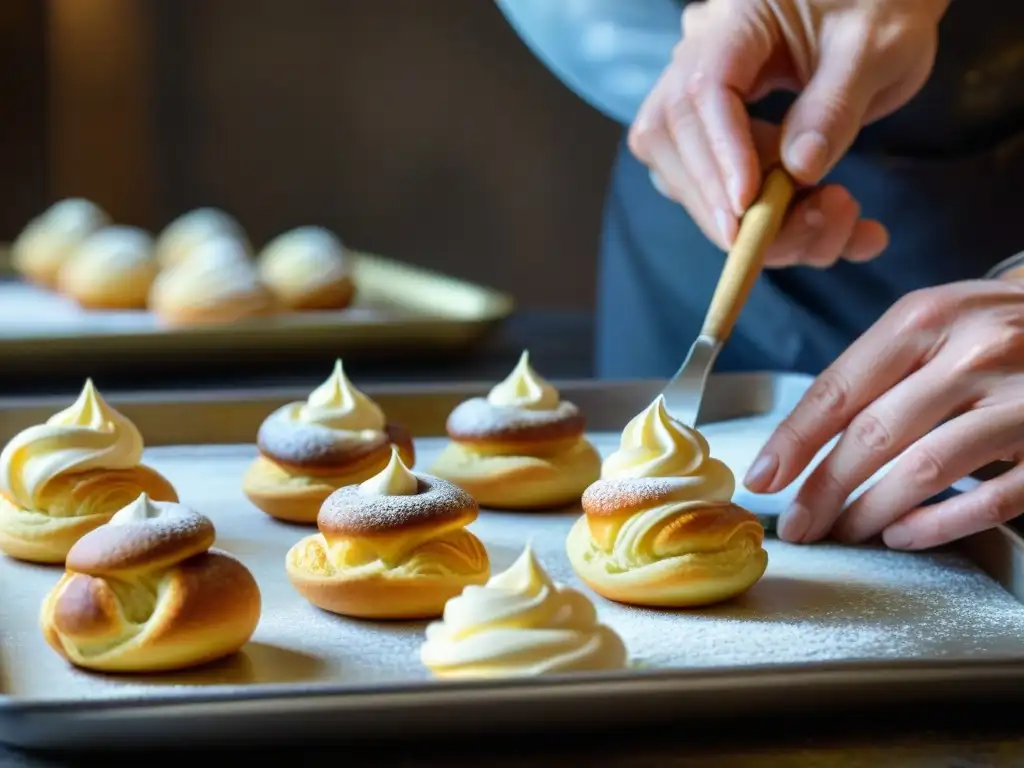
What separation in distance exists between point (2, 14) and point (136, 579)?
2938 millimetres

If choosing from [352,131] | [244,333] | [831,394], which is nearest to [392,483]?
[831,394]

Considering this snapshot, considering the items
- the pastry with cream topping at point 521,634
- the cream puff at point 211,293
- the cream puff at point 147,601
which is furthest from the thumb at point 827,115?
the cream puff at point 211,293

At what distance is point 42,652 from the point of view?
1.17 metres

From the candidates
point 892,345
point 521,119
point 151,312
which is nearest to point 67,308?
point 151,312

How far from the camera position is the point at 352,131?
160 inches

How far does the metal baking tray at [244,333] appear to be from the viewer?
7.67ft

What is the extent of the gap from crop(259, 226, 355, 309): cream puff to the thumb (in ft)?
4.51

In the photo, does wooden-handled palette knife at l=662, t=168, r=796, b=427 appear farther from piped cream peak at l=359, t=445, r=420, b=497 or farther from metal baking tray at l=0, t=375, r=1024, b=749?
piped cream peak at l=359, t=445, r=420, b=497

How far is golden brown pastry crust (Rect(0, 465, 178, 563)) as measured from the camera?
1.43 meters

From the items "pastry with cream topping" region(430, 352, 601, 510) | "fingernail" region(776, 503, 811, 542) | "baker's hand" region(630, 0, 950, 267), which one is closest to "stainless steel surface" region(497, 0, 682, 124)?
"baker's hand" region(630, 0, 950, 267)

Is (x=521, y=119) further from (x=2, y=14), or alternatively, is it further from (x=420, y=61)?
(x=2, y=14)

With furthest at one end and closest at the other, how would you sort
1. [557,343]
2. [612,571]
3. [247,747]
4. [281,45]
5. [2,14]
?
[281,45] → [2,14] → [557,343] → [612,571] → [247,747]

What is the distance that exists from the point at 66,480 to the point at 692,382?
711mm

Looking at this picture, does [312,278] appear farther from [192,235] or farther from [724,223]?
[724,223]
